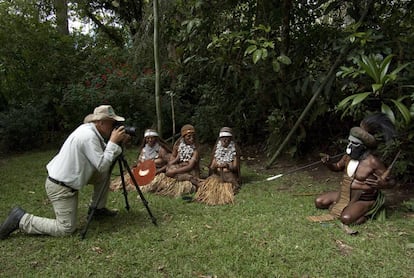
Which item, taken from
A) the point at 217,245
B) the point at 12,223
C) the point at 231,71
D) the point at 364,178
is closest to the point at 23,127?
the point at 231,71

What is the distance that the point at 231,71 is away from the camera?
5.59m

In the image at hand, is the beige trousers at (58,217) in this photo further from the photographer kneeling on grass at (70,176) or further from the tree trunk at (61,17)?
the tree trunk at (61,17)

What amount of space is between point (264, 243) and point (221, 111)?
4.10m

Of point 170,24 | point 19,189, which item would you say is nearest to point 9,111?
point 19,189

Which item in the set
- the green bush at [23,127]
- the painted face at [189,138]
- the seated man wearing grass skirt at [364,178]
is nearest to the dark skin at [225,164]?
the painted face at [189,138]

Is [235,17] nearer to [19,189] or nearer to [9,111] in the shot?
[19,189]

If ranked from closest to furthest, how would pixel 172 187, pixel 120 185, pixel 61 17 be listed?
pixel 172 187 < pixel 120 185 < pixel 61 17

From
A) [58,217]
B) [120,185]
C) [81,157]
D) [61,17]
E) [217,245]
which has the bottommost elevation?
[120,185]

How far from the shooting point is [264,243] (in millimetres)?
2951

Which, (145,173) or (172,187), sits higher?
(145,173)

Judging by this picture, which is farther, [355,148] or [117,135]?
[355,148]

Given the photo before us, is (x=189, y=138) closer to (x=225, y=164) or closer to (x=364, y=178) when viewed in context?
(x=225, y=164)

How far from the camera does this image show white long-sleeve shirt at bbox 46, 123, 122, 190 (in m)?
3.03

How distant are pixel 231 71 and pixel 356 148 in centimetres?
275
